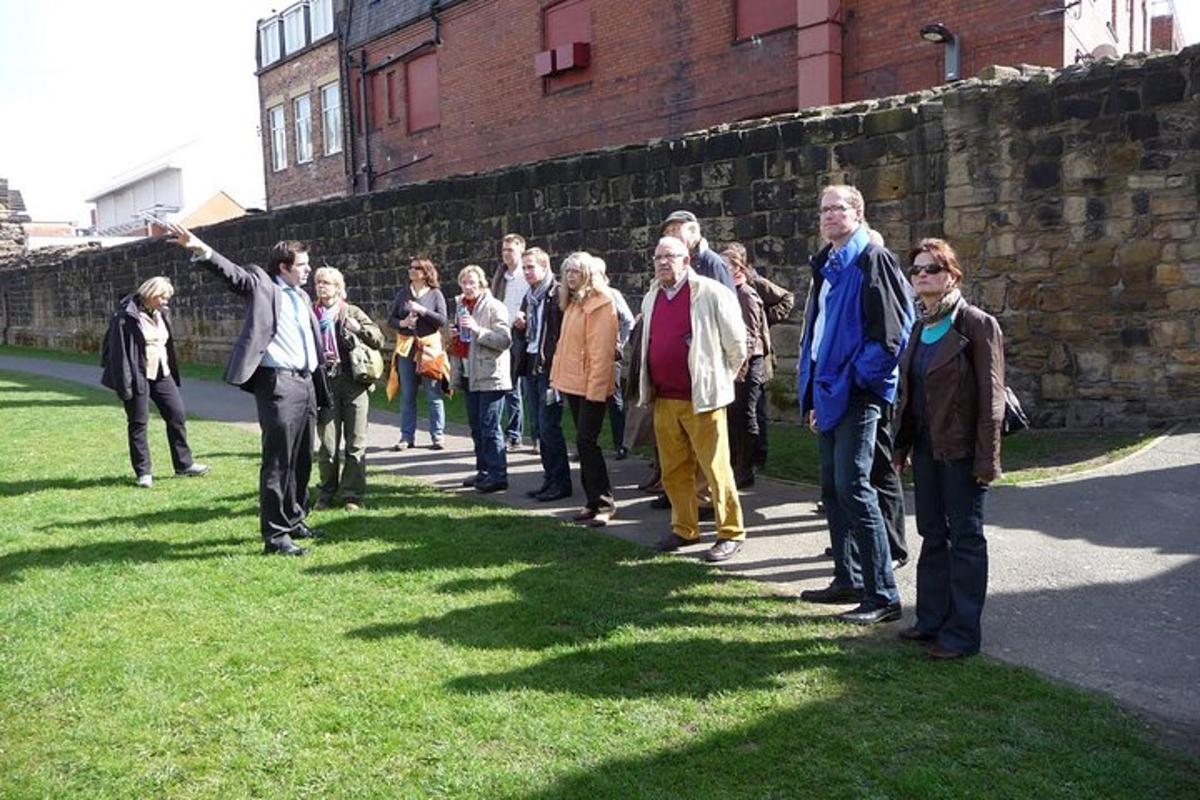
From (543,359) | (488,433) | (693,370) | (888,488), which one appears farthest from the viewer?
(543,359)

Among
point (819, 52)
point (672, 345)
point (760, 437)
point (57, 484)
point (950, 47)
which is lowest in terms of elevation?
point (57, 484)

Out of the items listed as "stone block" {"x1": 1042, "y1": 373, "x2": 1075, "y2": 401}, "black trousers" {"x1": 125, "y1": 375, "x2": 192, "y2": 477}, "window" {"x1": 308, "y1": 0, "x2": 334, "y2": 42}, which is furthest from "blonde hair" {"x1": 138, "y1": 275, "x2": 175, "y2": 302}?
"window" {"x1": 308, "y1": 0, "x2": 334, "y2": 42}

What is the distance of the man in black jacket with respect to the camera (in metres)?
8.33

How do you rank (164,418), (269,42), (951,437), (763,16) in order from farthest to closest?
(269,42), (763,16), (164,418), (951,437)

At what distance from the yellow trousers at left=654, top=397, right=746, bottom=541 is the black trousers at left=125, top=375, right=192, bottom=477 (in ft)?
16.6

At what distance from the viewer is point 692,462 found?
6.68 metres

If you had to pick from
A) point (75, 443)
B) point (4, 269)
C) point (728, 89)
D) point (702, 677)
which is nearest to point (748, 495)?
point (702, 677)

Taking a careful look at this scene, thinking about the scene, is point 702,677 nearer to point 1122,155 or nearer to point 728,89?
point 1122,155

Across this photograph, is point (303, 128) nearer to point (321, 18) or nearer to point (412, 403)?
point (321, 18)

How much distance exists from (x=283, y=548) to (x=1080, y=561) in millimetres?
4697

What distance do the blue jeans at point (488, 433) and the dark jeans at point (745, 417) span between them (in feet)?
6.08

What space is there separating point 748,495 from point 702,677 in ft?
11.9

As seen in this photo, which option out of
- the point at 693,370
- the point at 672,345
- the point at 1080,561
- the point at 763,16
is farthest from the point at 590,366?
the point at 763,16

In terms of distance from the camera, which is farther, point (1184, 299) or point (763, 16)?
point (763, 16)
